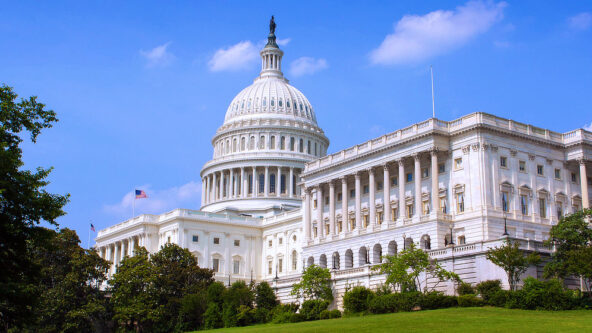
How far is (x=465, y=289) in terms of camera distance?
6394 centimetres

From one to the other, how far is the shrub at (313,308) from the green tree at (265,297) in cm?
797

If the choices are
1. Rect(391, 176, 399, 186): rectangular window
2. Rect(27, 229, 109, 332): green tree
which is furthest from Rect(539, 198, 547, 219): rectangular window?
Rect(27, 229, 109, 332): green tree

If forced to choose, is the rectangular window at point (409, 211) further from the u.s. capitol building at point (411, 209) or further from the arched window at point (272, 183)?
the arched window at point (272, 183)

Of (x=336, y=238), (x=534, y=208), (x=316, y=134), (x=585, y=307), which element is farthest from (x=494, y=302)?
(x=316, y=134)

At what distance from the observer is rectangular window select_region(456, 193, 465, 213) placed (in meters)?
81.9

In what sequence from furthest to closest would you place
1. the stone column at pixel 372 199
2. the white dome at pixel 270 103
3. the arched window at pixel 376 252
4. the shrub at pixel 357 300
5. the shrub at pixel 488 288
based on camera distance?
the white dome at pixel 270 103
the stone column at pixel 372 199
the arched window at pixel 376 252
the shrub at pixel 357 300
the shrub at pixel 488 288

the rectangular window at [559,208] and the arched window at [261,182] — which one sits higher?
the arched window at [261,182]

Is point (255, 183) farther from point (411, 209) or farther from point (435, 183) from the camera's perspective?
point (435, 183)

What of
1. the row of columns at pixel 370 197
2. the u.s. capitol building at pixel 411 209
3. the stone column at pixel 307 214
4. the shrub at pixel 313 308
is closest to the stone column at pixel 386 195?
the row of columns at pixel 370 197

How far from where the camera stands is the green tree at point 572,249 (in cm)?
6047

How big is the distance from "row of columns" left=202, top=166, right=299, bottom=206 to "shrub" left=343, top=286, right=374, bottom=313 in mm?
76085

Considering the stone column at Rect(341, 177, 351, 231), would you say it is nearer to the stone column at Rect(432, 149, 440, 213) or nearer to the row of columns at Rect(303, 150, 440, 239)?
the row of columns at Rect(303, 150, 440, 239)

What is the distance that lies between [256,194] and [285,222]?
22.3m

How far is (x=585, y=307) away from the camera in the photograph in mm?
56719
